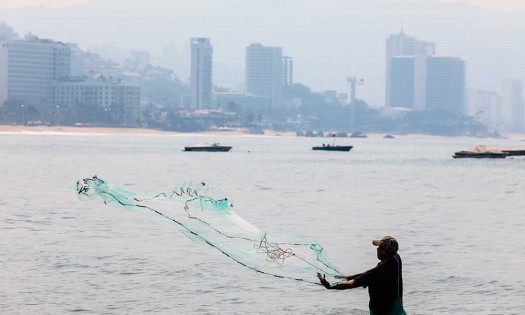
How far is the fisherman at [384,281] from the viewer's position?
2427cm

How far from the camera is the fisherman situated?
955 inches

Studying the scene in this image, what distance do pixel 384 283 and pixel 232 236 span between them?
31.2 feet

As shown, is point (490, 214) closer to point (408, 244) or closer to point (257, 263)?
point (408, 244)

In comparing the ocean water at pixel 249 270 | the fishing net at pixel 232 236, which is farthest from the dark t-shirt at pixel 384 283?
the ocean water at pixel 249 270

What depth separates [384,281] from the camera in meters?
24.8

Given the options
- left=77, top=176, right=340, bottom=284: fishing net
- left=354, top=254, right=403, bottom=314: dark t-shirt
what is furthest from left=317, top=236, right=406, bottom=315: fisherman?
left=77, top=176, right=340, bottom=284: fishing net

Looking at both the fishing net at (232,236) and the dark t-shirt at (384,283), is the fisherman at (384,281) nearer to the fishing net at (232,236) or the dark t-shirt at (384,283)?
the dark t-shirt at (384,283)

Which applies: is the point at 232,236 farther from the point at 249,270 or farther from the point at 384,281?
the point at 249,270

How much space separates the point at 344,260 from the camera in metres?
53.0

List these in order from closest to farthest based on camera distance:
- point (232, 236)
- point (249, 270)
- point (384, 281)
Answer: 1. point (384, 281)
2. point (232, 236)
3. point (249, 270)

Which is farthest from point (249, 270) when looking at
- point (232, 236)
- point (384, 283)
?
point (384, 283)

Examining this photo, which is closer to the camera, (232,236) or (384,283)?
(384,283)

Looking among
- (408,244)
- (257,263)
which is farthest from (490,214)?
(257,263)

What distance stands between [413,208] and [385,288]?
2692 inches
